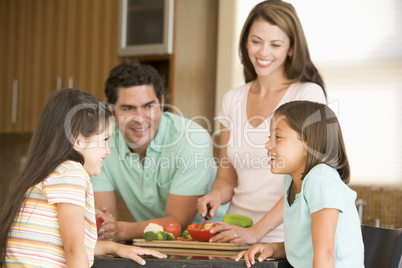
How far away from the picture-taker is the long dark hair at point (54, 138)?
1.29 metres

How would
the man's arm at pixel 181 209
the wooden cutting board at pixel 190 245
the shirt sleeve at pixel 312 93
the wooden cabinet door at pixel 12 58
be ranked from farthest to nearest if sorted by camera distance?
the wooden cabinet door at pixel 12 58
the man's arm at pixel 181 209
the shirt sleeve at pixel 312 93
the wooden cutting board at pixel 190 245

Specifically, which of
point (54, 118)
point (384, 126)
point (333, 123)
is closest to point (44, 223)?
point (54, 118)

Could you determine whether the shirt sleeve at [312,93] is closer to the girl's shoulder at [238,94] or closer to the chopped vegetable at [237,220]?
the girl's shoulder at [238,94]

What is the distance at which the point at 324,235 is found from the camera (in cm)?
122

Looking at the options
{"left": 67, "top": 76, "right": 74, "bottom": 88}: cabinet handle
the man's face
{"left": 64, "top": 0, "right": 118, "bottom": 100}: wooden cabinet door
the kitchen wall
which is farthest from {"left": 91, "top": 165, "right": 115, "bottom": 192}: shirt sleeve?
the kitchen wall

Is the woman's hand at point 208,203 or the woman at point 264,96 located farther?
the woman at point 264,96

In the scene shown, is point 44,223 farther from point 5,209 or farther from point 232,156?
point 232,156

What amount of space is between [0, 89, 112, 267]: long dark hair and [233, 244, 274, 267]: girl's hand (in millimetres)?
474

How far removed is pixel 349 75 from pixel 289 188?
171 cm

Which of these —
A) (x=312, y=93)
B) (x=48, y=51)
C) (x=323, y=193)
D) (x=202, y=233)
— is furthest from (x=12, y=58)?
(x=323, y=193)

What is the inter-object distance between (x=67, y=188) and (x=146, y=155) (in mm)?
912

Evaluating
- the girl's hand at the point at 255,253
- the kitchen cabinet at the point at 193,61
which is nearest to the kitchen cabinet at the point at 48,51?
the kitchen cabinet at the point at 193,61

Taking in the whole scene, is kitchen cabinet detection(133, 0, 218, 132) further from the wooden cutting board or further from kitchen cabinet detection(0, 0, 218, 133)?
the wooden cutting board

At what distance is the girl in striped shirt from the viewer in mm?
1235
